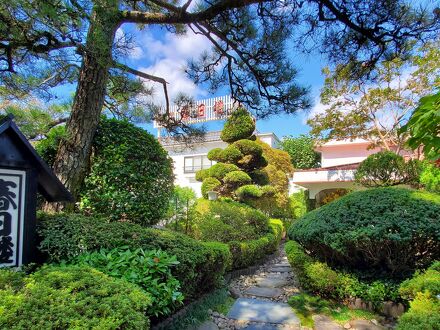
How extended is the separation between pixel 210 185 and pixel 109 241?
8135mm

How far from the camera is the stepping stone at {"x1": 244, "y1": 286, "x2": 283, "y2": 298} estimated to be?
5.32 meters

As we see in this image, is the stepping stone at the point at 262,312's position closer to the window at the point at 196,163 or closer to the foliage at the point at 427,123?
the foliage at the point at 427,123

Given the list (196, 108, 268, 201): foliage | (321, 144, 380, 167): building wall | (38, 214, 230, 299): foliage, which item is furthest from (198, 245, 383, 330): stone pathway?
(321, 144, 380, 167): building wall

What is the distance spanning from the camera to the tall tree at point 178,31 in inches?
126

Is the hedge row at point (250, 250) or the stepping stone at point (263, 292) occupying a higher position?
the hedge row at point (250, 250)

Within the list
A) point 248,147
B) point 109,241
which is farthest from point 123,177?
point 248,147

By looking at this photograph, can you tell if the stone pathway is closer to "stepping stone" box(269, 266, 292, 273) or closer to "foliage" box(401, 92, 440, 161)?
"stepping stone" box(269, 266, 292, 273)

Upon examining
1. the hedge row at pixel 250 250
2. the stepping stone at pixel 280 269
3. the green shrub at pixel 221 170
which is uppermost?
the green shrub at pixel 221 170

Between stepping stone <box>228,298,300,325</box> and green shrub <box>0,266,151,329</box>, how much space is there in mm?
2400

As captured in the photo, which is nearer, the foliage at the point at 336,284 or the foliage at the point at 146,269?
the foliage at the point at 146,269

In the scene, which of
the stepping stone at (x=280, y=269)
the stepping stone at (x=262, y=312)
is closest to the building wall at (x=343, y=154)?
the stepping stone at (x=280, y=269)

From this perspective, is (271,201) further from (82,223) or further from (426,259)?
(82,223)

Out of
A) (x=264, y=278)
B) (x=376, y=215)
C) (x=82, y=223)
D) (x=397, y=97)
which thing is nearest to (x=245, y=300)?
(x=264, y=278)

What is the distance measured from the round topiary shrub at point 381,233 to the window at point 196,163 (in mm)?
14017
